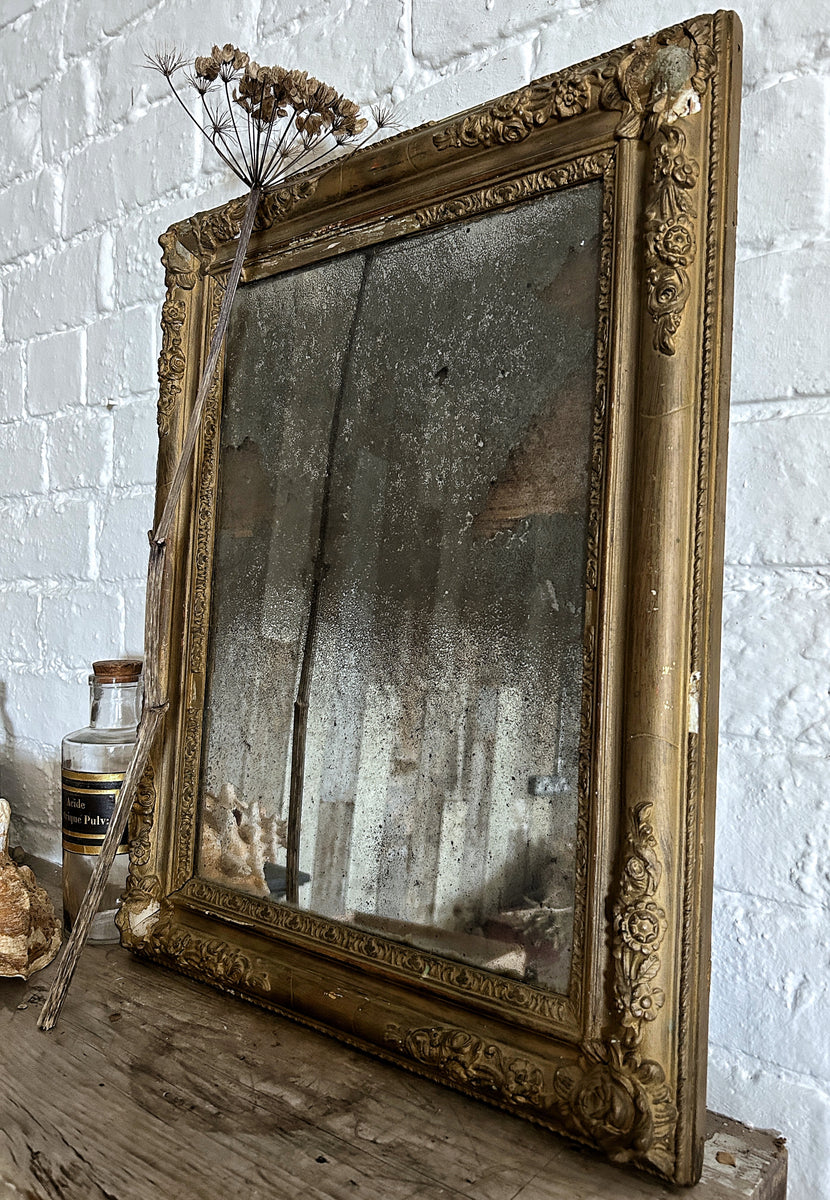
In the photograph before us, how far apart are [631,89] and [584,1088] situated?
65 cm

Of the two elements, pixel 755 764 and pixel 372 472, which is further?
pixel 372 472

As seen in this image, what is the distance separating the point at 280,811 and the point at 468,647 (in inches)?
9.4

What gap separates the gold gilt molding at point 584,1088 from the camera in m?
0.58

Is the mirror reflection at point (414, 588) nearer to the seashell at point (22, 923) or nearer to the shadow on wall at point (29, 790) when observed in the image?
the seashell at point (22, 923)

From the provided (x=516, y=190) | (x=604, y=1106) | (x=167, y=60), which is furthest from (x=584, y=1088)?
(x=167, y=60)

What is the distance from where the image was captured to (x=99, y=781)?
0.93m

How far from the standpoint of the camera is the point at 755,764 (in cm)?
68

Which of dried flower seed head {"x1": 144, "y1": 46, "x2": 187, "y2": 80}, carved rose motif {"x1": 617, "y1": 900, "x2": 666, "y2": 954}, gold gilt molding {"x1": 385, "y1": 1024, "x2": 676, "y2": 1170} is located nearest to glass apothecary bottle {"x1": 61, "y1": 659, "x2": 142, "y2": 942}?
gold gilt molding {"x1": 385, "y1": 1024, "x2": 676, "y2": 1170}

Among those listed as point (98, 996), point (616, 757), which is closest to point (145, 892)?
point (98, 996)

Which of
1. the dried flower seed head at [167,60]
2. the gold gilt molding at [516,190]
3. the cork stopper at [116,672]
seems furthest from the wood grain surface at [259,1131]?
the dried flower seed head at [167,60]

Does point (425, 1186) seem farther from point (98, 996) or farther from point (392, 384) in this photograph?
point (392, 384)

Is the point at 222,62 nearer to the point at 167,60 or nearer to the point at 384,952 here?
the point at 167,60

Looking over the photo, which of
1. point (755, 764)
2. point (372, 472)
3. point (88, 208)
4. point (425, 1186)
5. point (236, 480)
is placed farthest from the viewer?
point (88, 208)

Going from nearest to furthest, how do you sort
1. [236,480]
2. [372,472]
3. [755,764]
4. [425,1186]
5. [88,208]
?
[425,1186]
[755,764]
[372,472]
[236,480]
[88,208]
